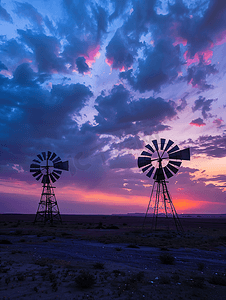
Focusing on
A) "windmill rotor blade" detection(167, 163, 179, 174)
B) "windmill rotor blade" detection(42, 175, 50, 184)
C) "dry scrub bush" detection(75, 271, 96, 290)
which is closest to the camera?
"dry scrub bush" detection(75, 271, 96, 290)

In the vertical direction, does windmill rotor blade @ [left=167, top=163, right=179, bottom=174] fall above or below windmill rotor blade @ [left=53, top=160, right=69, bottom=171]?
below

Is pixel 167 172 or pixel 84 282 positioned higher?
pixel 167 172

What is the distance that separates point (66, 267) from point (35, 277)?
210 cm

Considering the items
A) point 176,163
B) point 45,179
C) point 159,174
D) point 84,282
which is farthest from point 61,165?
point 84,282

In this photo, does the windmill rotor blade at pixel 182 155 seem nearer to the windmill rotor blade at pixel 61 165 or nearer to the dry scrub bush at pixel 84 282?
the dry scrub bush at pixel 84 282

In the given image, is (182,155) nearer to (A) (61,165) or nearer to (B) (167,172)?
(B) (167,172)

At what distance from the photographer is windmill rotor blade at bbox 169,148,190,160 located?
24.8 meters

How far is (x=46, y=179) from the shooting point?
137ft

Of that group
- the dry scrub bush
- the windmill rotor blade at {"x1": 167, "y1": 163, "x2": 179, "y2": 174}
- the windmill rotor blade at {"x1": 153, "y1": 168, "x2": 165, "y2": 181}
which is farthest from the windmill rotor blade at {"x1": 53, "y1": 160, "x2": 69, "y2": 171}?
the dry scrub bush

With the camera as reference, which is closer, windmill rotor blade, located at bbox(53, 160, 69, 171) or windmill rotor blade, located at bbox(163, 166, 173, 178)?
windmill rotor blade, located at bbox(163, 166, 173, 178)

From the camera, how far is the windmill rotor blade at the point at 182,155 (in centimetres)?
2479

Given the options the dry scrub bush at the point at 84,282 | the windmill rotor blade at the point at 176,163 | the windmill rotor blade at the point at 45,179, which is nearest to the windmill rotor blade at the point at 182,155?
the windmill rotor blade at the point at 176,163

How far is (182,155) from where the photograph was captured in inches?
1002

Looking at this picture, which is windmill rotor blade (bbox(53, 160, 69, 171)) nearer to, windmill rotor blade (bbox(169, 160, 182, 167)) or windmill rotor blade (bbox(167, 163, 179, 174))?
windmill rotor blade (bbox(167, 163, 179, 174))
